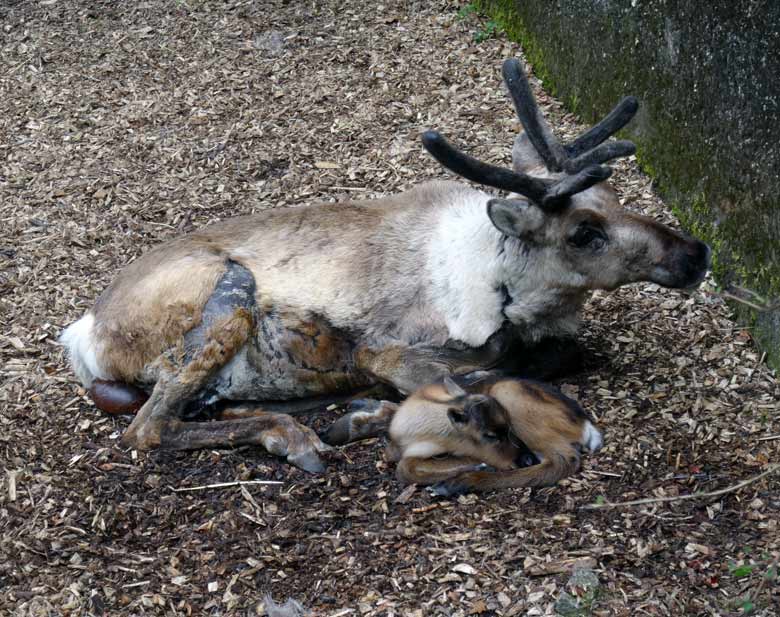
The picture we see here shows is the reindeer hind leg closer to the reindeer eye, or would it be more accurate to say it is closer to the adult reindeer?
the adult reindeer

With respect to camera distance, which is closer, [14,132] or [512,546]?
[512,546]

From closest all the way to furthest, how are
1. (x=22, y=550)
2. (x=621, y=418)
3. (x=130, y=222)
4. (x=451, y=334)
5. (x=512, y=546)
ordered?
(x=512, y=546) → (x=22, y=550) → (x=621, y=418) → (x=451, y=334) → (x=130, y=222)

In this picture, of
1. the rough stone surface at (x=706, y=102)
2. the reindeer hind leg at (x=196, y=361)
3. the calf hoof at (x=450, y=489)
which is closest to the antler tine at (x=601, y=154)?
the rough stone surface at (x=706, y=102)

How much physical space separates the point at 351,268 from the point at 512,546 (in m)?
1.93

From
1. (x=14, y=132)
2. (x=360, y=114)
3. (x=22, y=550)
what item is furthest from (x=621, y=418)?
(x=14, y=132)

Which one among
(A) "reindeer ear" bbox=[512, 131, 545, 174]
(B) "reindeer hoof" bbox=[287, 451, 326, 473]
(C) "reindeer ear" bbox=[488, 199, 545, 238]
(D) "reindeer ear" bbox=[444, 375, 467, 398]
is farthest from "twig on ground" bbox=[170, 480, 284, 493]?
(A) "reindeer ear" bbox=[512, 131, 545, 174]

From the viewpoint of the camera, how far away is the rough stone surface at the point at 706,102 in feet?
17.5

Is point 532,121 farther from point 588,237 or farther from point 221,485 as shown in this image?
point 221,485

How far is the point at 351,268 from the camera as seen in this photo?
5680 mm

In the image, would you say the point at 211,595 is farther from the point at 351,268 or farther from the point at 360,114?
the point at 360,114

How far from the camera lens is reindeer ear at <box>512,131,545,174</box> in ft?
18.2

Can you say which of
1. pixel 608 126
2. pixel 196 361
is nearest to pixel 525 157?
pixel 608 126

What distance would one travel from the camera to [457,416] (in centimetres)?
482

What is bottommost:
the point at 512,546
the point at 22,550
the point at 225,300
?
the point at 22,550
